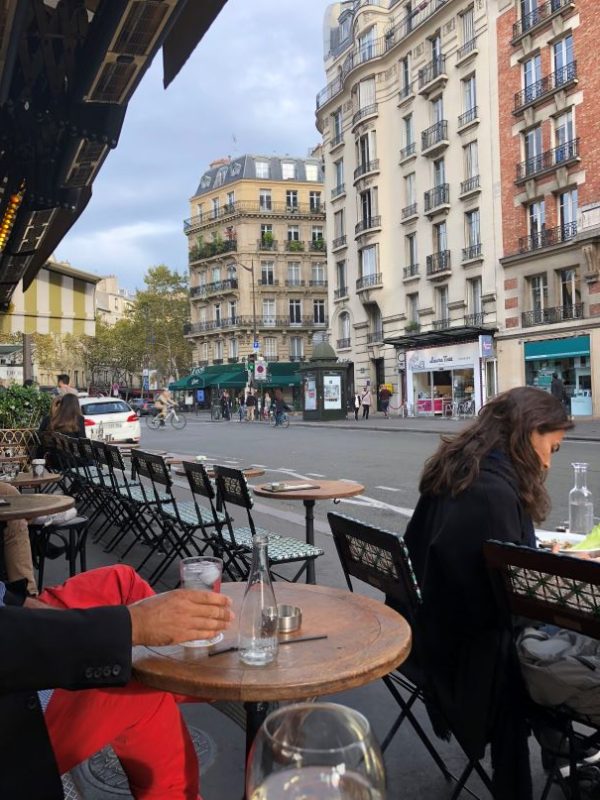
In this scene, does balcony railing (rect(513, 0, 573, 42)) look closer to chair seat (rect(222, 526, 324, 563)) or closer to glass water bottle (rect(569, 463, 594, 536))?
chair seat (rect(222, 526, 324, 563))

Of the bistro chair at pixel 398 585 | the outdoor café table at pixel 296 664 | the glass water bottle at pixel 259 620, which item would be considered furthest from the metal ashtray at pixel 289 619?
the bistro chair at pixel 398 585

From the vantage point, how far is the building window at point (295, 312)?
6216 cm

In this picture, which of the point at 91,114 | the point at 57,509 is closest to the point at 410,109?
the point at 91,114

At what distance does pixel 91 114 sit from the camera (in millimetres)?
5801

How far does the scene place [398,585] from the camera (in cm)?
256

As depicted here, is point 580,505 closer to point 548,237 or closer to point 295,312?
point 548,237

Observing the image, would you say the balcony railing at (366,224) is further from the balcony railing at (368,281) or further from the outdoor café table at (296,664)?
the outdoor café table at (296,664)

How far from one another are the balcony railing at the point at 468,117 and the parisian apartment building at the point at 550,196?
1645 millimetres

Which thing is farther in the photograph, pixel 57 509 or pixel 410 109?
pixel 410 109

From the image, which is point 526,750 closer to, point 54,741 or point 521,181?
point 54,741

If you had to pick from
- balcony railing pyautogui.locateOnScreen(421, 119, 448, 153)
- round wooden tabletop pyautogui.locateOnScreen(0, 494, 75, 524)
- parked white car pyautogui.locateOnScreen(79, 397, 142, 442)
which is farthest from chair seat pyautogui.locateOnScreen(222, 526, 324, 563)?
balcony railing pyautogui.locateOnScreen(421, 119, 448, 153)

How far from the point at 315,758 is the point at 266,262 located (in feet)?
205

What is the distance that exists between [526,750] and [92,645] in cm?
159

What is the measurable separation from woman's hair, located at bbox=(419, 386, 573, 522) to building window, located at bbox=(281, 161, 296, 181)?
6487 centimetres
